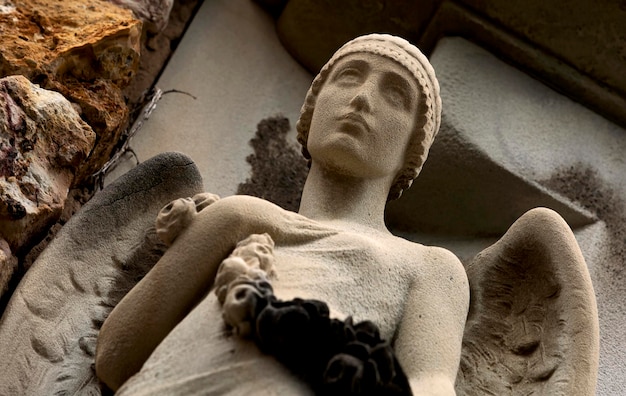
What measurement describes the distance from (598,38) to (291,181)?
1.07 m

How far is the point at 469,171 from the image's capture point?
3371 millimetres

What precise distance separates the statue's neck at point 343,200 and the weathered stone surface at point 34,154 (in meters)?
0.60

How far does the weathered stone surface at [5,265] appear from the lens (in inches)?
97.2

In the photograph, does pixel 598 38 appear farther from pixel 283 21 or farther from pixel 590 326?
pixel 590 326

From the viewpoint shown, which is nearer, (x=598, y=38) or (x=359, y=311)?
(x=359, y=311)

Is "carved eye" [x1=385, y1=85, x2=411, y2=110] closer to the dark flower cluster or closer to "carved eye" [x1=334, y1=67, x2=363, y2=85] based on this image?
"carved eye" [x1=334, y1=67, x2=363, y2=85]

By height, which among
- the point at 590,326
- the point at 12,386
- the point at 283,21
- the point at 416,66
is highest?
the point at 416,66

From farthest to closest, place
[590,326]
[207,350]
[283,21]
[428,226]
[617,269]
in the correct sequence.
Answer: [283,21], [428,226], [617,269], [590,326], [207,350]

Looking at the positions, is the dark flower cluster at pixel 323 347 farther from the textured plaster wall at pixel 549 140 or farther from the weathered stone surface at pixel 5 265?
the textured plaster wall at pixel 549 140

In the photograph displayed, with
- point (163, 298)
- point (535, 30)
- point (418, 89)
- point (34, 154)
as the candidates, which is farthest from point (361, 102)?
point (535, 30)

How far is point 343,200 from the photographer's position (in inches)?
100

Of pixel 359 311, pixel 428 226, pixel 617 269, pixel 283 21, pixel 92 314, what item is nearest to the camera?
pixel 359 311

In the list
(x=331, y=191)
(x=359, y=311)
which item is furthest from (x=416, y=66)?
(x=359, y=311)

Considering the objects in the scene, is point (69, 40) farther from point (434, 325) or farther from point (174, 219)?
point (434, 325)
